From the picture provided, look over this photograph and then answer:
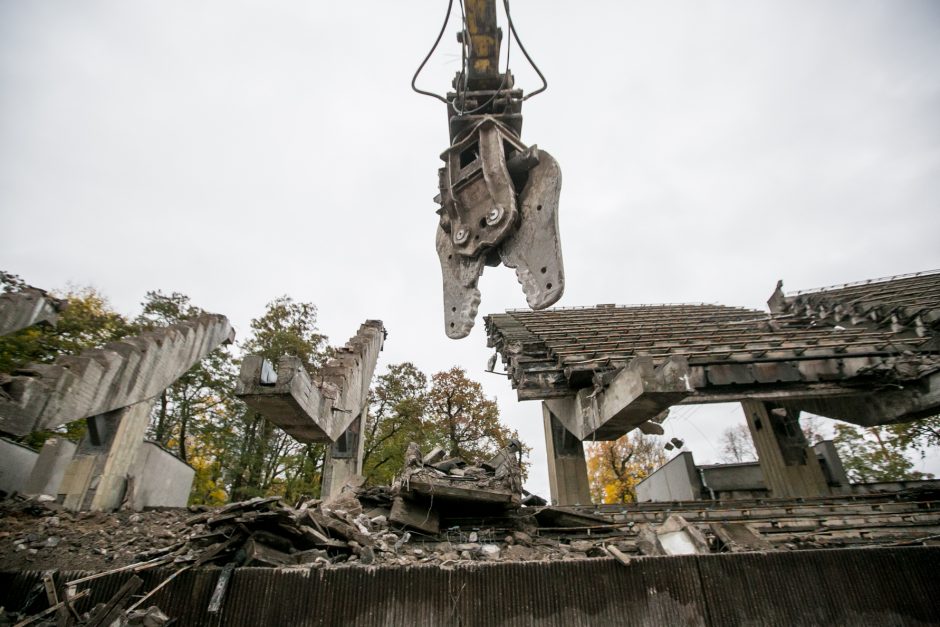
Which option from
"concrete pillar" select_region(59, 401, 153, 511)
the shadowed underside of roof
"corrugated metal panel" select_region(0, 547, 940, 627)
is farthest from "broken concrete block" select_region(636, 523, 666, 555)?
"concrete pillar" select_region(59, 401, 153, 511)

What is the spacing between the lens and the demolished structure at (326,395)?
3502 mm

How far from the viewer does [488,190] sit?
470 centimetres

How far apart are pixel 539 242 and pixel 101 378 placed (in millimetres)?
7388

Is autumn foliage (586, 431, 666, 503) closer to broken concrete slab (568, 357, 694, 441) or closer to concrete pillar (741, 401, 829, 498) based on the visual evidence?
concrete pillar (741, 401, 829, 498)

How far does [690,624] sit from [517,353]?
4.64 meters

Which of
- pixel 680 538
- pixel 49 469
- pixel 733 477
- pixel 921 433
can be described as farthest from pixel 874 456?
pixel 49 469

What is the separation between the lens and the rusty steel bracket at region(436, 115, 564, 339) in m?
4.15

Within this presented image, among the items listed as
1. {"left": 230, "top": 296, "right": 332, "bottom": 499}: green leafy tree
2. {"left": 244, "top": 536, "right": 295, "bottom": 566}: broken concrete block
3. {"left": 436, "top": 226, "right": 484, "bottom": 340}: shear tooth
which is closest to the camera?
{"left": 244, "top": 536, "right": 295, "bottom": 566}: broken concrete block

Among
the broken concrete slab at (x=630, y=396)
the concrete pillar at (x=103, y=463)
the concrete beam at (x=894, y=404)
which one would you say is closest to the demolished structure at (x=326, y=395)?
the broken concrete slab at (x=630, y=396)

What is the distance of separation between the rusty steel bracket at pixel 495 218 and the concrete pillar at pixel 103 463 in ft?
22.6

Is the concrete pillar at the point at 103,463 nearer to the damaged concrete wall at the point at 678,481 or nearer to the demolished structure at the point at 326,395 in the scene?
the demolished structure at the point at 326,395

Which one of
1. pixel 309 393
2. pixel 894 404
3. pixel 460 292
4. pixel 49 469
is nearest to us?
pixel 309 393

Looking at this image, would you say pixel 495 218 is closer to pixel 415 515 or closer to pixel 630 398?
pixel 630 398

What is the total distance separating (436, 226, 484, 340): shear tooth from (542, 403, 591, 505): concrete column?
3826mm
